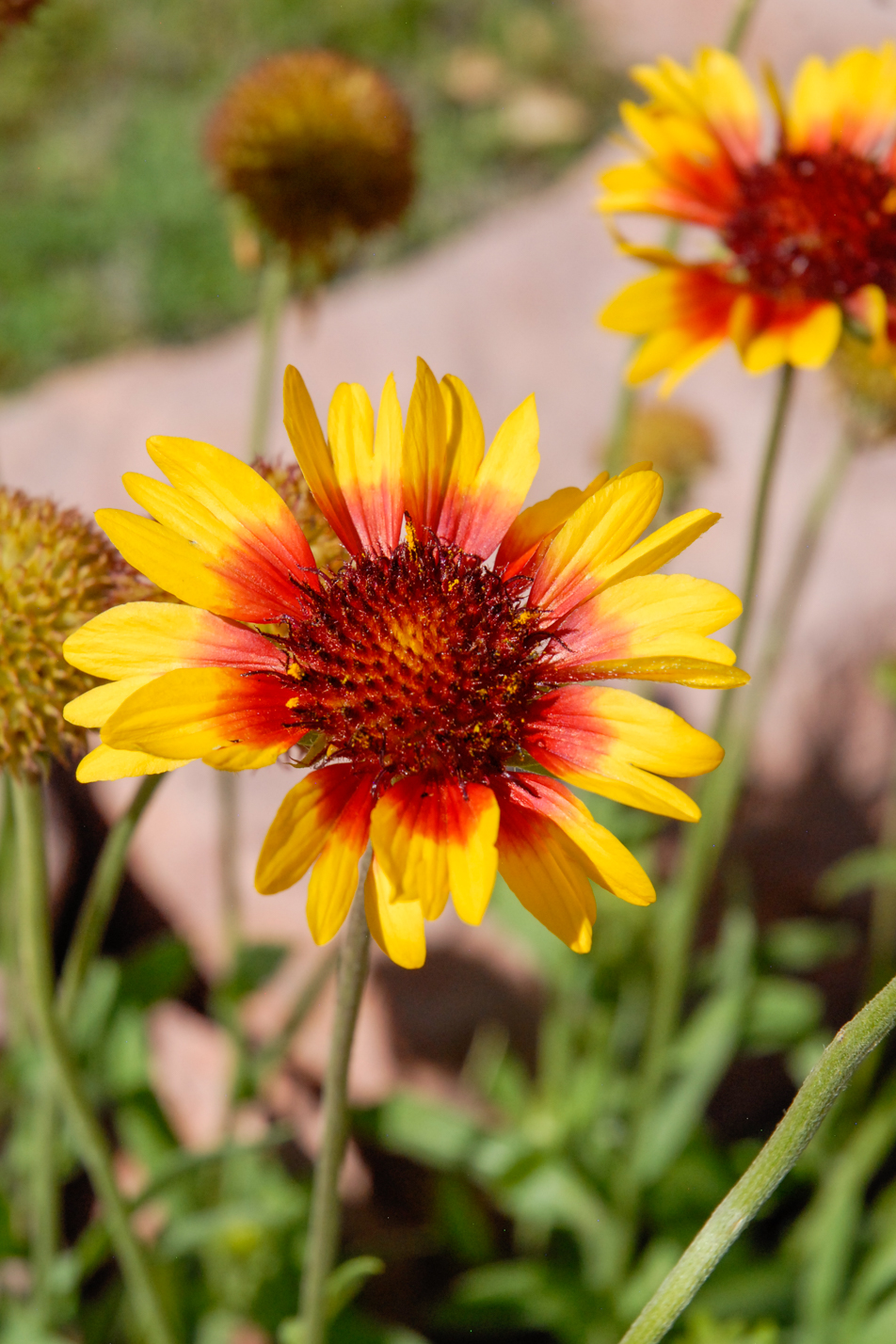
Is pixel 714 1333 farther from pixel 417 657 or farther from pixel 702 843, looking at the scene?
pixel 417 657

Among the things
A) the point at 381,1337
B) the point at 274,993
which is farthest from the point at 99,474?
the point at 381,1337

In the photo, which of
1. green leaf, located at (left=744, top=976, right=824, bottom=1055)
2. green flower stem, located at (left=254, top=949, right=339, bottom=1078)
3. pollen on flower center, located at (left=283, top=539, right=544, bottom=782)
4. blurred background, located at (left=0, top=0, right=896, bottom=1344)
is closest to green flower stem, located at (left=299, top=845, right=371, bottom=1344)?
pollen on flower center, located at (left=283, top=539, right=544, bottom=782)

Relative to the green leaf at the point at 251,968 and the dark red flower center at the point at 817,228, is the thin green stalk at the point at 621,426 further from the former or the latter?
the green leaf at the point at 251,968

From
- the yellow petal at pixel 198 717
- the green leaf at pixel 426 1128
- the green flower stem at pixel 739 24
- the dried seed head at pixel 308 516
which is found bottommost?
the green leaf at pixel 426 1128

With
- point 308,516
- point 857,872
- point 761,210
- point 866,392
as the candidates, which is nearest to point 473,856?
point 308,516

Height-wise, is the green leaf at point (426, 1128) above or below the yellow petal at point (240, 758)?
below

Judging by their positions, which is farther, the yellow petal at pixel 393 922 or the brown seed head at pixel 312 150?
the brown seed head at pixel 312 150

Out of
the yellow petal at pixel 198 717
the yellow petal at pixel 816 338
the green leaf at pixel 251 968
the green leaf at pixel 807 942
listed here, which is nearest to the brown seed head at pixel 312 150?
the yellow petal at pixel 816 338
